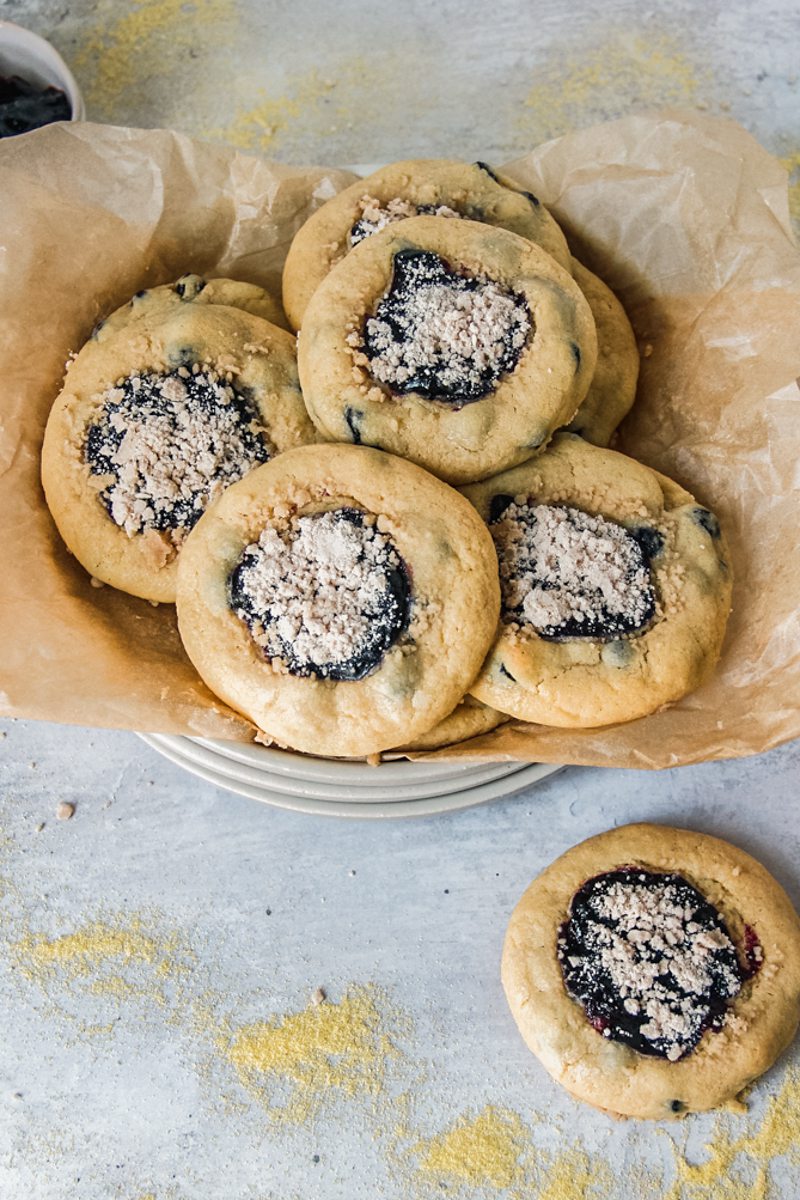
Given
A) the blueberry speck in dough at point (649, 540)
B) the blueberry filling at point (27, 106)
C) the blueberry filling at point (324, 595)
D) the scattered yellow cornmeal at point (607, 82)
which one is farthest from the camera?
the scattered yellow cornmeal at point (607, 82)

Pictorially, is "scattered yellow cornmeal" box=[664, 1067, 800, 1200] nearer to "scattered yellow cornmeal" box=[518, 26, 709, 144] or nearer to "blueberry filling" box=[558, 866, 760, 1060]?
"blueberry filling" box=[558, 866, 760, 1060]

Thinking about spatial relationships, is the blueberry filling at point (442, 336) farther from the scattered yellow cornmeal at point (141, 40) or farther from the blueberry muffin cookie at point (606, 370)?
the scattered yellow cornmeal at point (141, 40)

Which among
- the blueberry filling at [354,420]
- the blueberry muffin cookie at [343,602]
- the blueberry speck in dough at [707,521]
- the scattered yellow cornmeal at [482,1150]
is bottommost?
the scattered yellow cornmeal at [482,1150]

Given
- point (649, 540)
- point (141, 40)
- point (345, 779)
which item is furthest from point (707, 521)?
point (141, 40)

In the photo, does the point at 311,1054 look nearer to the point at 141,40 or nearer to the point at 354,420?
the point at 354,420

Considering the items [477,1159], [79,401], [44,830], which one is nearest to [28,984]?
[44,830]

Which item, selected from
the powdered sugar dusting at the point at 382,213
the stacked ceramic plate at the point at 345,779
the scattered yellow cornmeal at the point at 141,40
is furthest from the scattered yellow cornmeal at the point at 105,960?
the scattered yellow cornmeal at the point at 141,40
